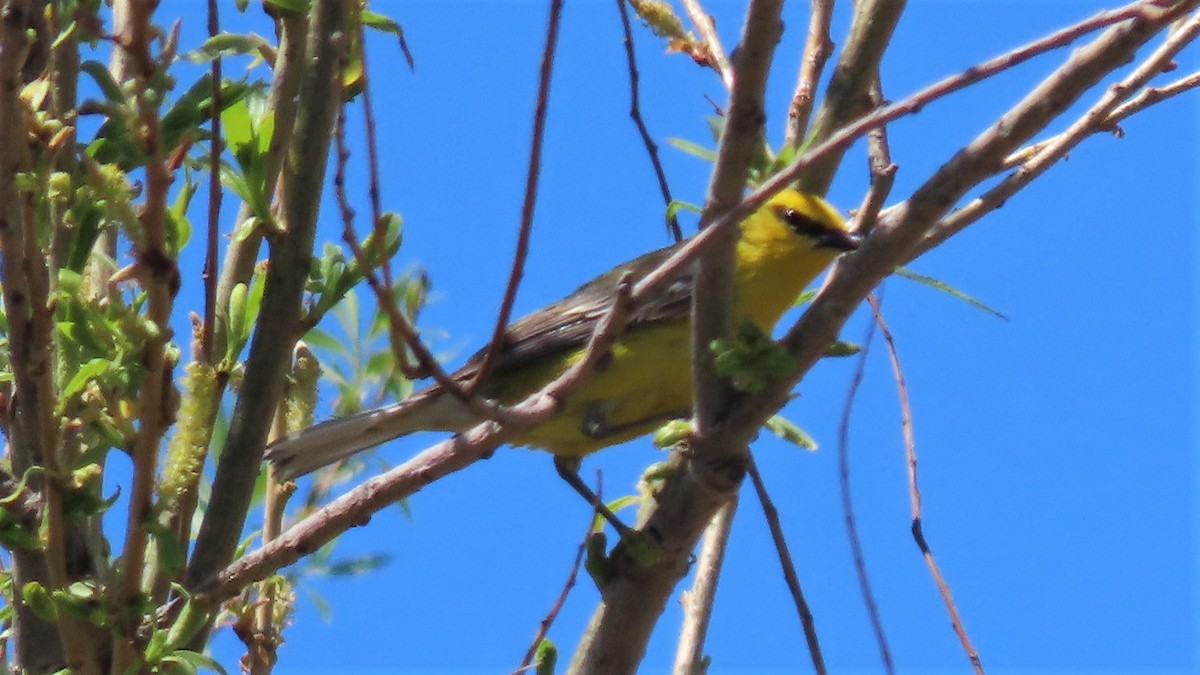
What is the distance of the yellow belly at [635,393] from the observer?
412 centimetres

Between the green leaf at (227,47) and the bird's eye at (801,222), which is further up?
the bird's eye at (801,222)

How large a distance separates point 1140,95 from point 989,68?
1.36 m

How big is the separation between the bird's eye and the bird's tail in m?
1.19

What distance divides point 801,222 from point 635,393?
0.81 metres

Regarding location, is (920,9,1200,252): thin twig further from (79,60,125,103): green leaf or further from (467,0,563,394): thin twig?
(79,60,125,103): green leaf

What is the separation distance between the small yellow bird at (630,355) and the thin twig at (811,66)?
58cm

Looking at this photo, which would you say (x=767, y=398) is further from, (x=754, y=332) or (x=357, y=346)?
(x=357, y=346)

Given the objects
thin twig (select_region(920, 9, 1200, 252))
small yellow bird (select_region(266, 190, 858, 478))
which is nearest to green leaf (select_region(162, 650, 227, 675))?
thin twig (select_region(920, 9, 1200, 252))

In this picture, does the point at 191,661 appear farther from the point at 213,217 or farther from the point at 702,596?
the point at 702,596

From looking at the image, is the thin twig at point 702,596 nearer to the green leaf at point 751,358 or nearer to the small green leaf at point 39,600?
the green leaf at point 751,358

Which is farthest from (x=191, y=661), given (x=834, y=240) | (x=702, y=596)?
(x=834, y=240)

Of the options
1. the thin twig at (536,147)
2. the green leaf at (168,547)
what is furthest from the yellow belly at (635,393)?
the thin twig at (536,147)

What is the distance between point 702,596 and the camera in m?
3.20

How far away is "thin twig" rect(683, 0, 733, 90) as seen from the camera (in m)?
3.46
